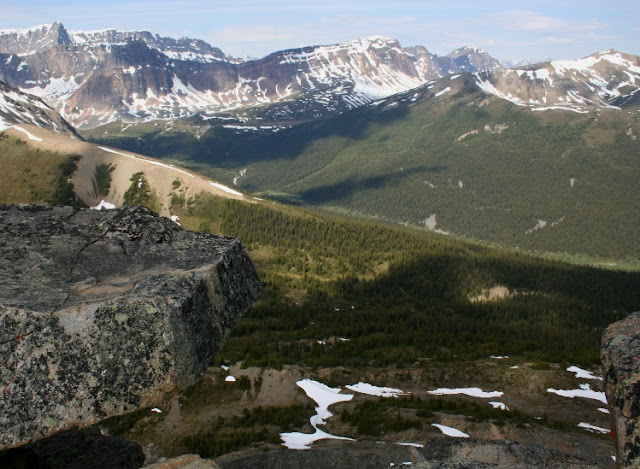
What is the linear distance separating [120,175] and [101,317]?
130m

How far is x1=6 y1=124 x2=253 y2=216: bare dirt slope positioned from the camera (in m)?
126

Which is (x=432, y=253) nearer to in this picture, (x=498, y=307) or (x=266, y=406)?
(x=498, y=307)

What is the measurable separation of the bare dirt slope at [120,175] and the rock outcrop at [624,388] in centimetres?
12065

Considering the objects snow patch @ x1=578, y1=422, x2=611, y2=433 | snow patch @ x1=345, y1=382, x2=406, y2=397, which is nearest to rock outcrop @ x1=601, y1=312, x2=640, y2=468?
snow patch @ x1=578, y1=422, x2=611, y2=433

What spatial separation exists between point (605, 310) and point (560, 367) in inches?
3001

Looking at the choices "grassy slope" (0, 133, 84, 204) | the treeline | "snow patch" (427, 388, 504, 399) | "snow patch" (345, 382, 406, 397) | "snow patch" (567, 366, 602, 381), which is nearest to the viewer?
"snow patch" (345, 382, 406, 397)

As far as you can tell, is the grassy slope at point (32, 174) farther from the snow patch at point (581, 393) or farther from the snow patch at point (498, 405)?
the snow patch at point (581, 393)

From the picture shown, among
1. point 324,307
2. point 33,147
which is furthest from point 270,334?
point 33,147

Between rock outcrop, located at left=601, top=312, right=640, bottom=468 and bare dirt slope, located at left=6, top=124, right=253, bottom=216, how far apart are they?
396 ft

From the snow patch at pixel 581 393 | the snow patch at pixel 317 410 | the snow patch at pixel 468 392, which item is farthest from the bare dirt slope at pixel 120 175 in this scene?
the snow patch at pixel 581 393

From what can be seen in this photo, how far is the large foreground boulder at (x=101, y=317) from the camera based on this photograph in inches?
372

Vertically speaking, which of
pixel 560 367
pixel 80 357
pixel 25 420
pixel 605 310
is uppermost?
pixel 80 357

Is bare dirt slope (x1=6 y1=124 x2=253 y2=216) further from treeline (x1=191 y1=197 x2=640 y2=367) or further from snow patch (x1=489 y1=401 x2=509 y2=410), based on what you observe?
snow patch (x1=489 y1=401 x2=509 y2=410)

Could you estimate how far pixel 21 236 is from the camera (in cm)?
1280
